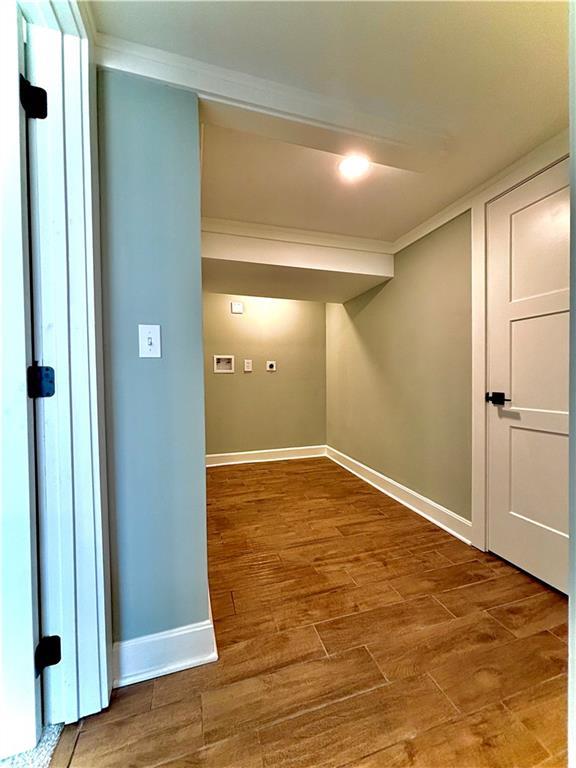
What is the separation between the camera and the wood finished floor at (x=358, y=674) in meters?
0.88

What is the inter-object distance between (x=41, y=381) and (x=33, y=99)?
2.73ft

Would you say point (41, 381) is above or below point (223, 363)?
below

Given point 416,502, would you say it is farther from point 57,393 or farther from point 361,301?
point 57,393

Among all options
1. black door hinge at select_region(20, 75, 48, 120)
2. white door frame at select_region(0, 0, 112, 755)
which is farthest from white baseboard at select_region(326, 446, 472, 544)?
black door hinge at select_region(20, 75, 48, 120)

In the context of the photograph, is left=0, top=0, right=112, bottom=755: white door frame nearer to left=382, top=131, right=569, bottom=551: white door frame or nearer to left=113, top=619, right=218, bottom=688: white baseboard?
left=113, top=619, right=218, bottom=688: white baseboard

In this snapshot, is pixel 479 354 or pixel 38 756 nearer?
pixel 38 756

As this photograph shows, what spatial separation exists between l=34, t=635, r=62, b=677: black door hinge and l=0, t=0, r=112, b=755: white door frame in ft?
0.08

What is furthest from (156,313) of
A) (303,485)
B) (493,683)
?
(303,485)

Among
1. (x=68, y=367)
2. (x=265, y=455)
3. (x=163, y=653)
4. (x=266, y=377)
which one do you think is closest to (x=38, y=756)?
(x=163, y=653)

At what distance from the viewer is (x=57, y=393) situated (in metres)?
0.92

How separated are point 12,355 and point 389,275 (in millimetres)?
2695

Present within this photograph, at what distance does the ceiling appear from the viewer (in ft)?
3.08

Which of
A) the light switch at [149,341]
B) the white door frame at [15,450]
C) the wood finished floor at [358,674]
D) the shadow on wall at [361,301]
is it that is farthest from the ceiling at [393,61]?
the wood finished floor at [358,674]

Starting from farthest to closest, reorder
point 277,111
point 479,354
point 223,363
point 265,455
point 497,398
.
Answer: point 265,455 < point 223,363 < point 479,354 < point 497,398 < point 277,111
